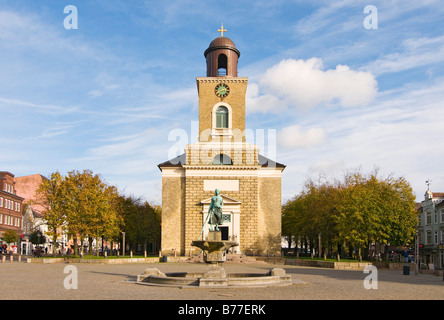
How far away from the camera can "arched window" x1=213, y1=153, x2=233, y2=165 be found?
53938 millimetres

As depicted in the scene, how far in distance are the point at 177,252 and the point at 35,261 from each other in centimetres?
1600

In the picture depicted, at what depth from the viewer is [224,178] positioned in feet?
174

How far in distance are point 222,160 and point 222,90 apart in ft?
28.7

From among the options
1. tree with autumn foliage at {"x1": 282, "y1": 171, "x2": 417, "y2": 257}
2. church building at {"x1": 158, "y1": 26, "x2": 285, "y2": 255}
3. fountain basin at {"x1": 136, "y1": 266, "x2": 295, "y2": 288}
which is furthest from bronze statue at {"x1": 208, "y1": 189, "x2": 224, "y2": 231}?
church building at {"x1": 158, "y1": 26, "x2": 285, "y2": 255}

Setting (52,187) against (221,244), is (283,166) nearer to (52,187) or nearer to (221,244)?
(52,187)

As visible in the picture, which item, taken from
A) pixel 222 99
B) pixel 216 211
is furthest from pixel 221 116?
pixel 216 211

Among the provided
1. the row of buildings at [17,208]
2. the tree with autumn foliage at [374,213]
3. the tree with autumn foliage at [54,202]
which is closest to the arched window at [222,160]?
the tree with autumn foliage at [374,213]

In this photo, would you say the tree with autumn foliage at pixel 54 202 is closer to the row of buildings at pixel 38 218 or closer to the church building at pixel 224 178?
the row of buildings at pixel 38 218

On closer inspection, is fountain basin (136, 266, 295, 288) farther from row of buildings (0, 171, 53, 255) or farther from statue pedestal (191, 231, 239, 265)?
row of buildings (0, 171, 53, 255)

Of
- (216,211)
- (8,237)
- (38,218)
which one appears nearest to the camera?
(216,211)

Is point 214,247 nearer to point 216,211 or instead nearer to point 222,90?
point 216,211

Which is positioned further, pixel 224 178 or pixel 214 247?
pixel 224 178

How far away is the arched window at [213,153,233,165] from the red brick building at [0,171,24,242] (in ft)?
114
